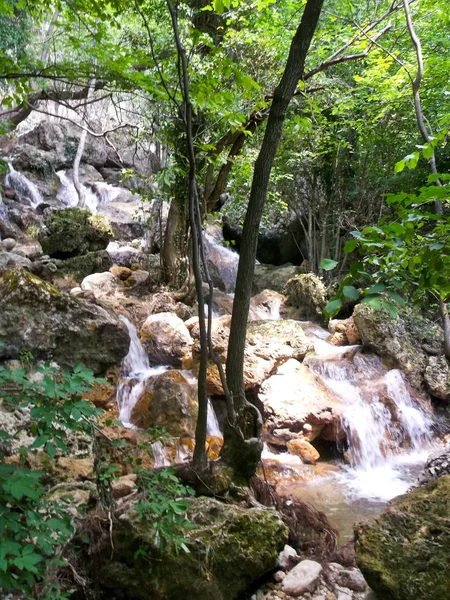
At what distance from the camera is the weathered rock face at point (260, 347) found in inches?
249

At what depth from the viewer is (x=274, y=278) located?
43.1 feet

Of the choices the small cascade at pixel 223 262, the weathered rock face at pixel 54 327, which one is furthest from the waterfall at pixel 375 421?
the small cascade at pixel 223 262

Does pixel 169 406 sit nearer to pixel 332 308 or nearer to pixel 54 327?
pixel 54 327

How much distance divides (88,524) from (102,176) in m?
20.9

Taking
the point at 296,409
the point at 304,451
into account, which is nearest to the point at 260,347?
the point at 296,409

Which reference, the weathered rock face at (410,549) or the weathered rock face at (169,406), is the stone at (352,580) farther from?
the weathered rock face at (169,406)

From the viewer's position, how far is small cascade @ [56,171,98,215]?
1731cm

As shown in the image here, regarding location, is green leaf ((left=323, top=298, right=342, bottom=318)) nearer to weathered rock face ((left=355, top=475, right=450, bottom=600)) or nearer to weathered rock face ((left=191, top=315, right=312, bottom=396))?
weathered rock face ((left=355, top=475, right=450, bottom=600))

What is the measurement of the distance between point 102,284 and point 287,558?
792 centimetres

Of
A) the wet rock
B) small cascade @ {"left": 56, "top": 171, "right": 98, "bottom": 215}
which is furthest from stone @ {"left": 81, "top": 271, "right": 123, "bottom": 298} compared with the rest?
small cascade @ {"left": 56, "top": 171, "right": 98, "bottom": 215}

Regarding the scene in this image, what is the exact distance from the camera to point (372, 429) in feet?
20.3

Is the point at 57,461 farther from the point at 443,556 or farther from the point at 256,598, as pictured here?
the point at 443,556

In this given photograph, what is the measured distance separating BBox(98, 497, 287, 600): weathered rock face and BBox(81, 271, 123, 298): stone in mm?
7212

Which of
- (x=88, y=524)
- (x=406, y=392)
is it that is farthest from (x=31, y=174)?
(x=88, y=524)
